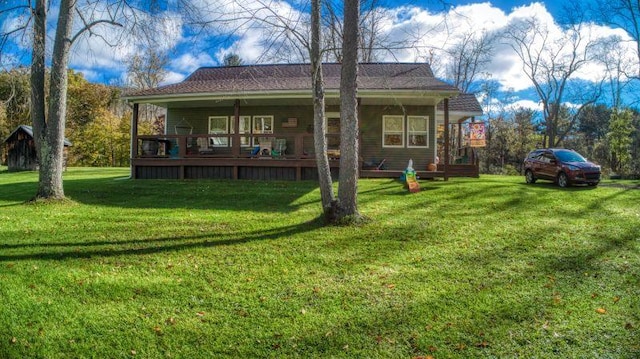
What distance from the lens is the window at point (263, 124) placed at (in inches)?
623

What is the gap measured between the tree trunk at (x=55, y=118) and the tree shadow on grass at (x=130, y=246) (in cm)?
402

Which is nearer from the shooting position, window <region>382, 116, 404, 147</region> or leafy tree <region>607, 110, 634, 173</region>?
window <region>382, 116, 404, 147</region>

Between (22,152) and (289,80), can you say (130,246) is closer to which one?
(289,80)

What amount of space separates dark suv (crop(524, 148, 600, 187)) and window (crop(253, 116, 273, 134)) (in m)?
9.72

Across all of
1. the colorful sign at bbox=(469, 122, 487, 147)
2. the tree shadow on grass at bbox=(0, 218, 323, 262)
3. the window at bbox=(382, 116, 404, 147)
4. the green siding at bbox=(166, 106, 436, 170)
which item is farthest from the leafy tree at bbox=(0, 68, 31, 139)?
the colorful sign at bbox=(469, 122, 487, 147)

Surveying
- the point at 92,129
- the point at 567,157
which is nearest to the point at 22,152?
the point at 92,129

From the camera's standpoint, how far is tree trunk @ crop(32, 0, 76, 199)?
905 centimetres

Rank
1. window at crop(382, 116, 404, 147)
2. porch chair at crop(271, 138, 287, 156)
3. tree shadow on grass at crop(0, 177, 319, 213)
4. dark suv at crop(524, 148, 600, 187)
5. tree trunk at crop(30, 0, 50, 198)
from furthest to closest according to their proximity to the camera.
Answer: window at crop(382, 116, 404, 147)
porch chair at crop(271, 138, 287, 156)
dark suv at crop(524, 148, 600, 187)
tree shadow on grass at crop(0, 177, 319, 213)
tree trunk at crop(30, 0, 50, 198)

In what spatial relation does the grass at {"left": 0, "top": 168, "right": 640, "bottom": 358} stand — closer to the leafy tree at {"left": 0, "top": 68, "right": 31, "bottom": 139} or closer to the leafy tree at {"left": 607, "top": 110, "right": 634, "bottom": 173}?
the leafy tree at {"left": 0, "top": 68, "right": 31, "bottom": 139}

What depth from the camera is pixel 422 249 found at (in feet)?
18.7

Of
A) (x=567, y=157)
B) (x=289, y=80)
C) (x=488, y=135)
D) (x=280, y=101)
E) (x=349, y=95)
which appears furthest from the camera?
(x=488, y=135)

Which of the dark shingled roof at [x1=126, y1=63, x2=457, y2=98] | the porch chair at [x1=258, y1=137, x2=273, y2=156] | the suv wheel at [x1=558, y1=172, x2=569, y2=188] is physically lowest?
the suv wheel at [x1=558, y1=172, x2=569, y2=188]

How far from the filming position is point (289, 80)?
49.8 ft

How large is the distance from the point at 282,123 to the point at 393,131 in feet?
14.2
